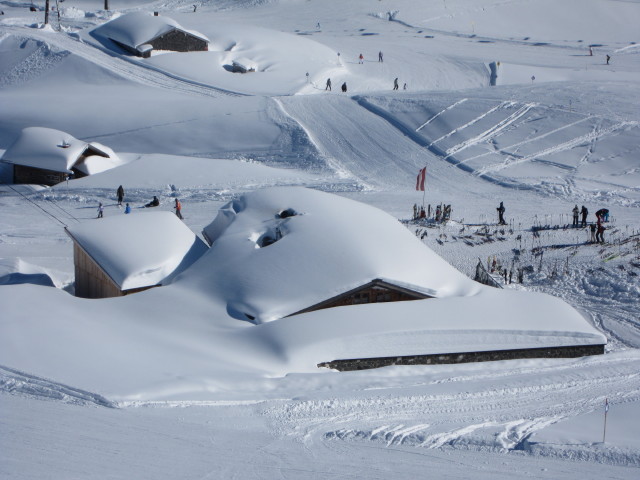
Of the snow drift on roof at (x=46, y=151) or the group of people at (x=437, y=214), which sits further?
→ the snow drift on roof at (x=46, y=151)

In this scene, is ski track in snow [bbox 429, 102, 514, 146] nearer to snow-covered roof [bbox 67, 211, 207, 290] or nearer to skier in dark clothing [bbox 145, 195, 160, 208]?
skier in dark clothing [bbox 145, 195, 160, 208]

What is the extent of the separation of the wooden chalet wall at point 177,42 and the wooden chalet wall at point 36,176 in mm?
16233

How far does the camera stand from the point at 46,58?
45.5 m

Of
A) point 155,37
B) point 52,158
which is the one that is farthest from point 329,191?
point 155,37

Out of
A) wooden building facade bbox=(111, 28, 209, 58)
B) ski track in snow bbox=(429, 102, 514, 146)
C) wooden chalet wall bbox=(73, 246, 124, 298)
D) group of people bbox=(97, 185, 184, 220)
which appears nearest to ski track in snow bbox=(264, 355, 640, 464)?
wooden chalet wall bbox=(73, 246, 124, 298)

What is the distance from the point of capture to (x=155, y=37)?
4691 centimetres

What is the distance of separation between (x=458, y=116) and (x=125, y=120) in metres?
14.5

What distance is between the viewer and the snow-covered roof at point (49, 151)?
106 ft

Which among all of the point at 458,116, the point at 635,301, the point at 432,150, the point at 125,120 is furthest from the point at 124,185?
the point at 635,301

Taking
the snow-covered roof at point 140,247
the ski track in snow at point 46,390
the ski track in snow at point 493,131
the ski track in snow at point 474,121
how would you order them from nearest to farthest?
the ski track in snow at point 46,390, the snow-covered roof at point 140,247, the ski track in snow at point 493,131, the ski track in snow at point 474,121

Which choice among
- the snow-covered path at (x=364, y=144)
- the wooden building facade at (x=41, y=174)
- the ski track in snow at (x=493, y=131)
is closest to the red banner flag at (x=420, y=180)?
the snow-covered path at (x=364, y=144)

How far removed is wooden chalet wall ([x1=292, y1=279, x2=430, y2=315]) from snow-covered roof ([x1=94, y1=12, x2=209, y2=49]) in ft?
109

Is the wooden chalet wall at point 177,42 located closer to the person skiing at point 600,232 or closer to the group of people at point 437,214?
the group of people at point 437,214

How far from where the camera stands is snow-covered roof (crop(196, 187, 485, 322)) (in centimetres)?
1677
